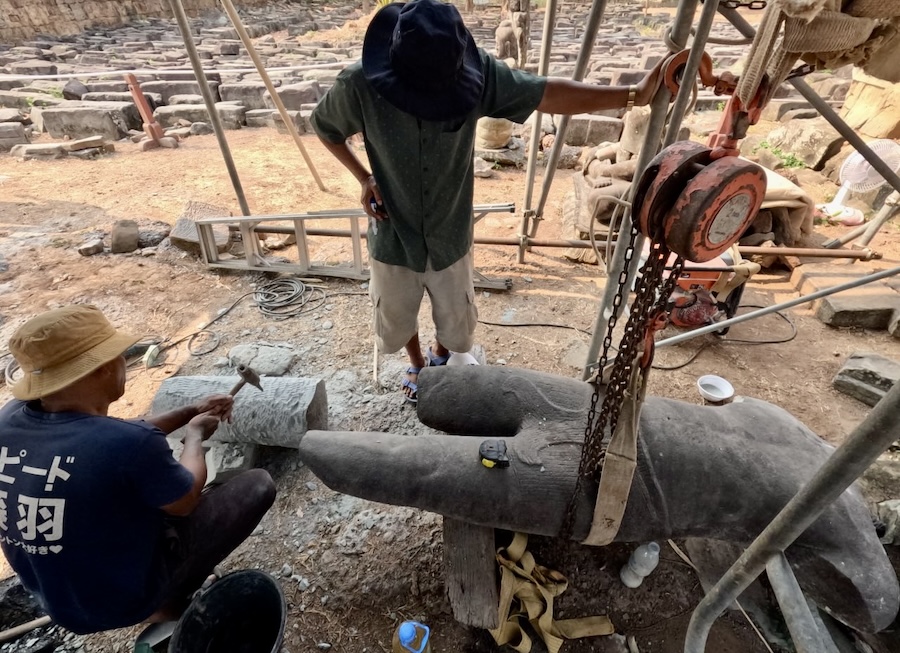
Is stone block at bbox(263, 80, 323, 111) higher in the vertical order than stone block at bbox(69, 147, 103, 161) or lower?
higher

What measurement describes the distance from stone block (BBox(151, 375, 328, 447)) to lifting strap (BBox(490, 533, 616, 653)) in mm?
1273

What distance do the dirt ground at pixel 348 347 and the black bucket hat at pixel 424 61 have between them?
6.33 ft

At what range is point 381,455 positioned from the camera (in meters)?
1.87

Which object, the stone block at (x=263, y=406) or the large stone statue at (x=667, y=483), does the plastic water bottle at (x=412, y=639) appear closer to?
the large stone statue at (x=667, y=483)

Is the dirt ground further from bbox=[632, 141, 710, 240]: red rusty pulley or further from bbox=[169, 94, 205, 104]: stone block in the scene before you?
bbox=[169, 94, 205, 104]: stone block

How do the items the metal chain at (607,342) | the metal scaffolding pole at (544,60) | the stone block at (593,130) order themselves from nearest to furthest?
1. the metal chain at (607,342)
2. the metal scaffolding pole at (544,60)
3. the stone block at (593,130)

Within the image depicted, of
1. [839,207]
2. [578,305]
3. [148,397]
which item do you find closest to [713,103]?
[839,207]

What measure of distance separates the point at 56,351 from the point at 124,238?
427 cm

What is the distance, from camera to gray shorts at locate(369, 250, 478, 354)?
2514 millimetres

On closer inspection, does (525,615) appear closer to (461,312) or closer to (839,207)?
(461,312)

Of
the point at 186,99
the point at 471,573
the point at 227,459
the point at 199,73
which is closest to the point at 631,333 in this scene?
the point at 471,573

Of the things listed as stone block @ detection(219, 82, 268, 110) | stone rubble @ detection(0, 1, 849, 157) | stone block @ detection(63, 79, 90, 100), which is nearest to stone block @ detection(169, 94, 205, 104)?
stone rubble @ detection(0, 1, 849, 157)

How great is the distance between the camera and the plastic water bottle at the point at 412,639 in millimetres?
1754

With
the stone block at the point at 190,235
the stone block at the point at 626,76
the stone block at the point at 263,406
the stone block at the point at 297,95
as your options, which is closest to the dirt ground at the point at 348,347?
the stone block at the point at 190,235
